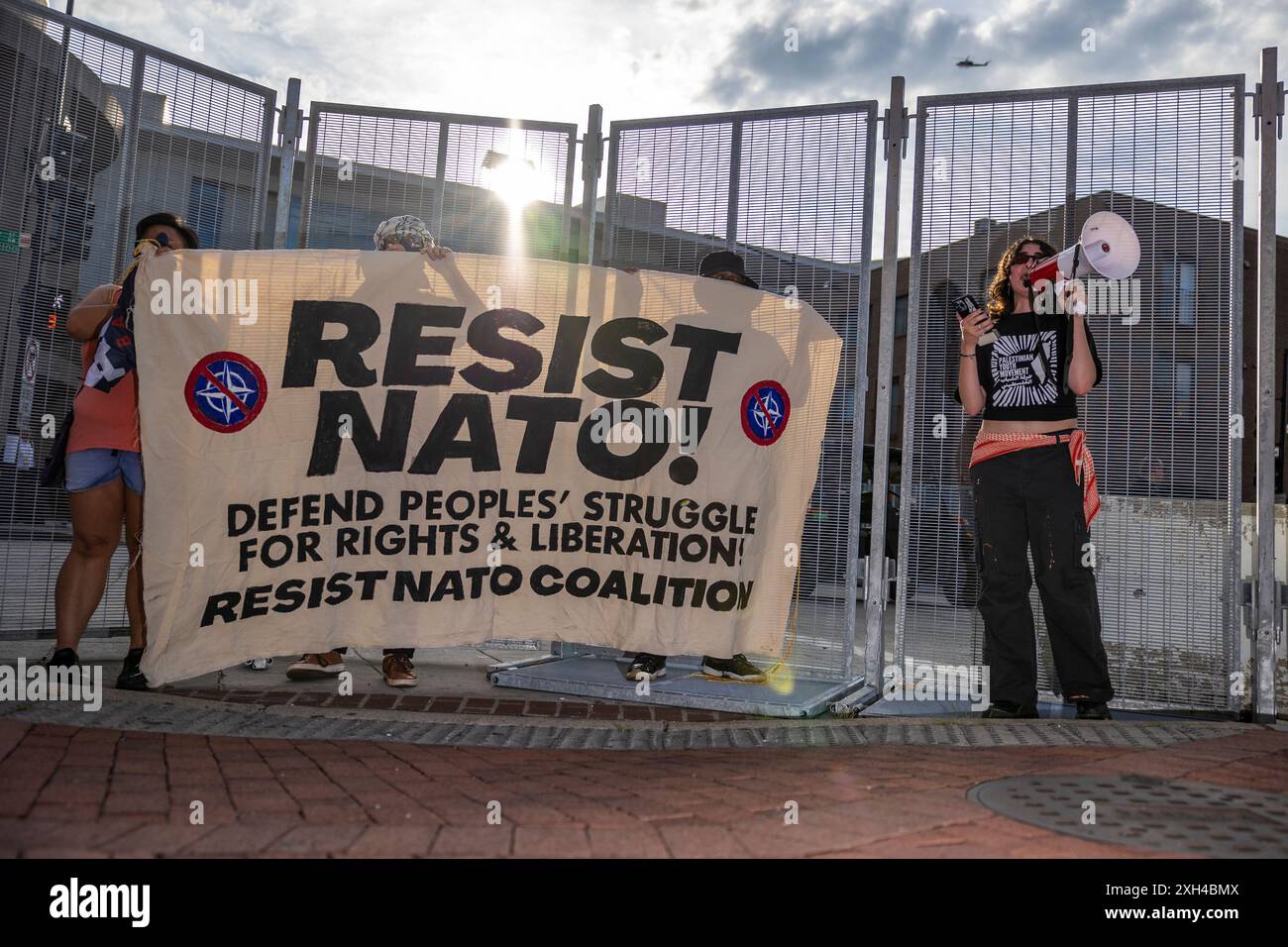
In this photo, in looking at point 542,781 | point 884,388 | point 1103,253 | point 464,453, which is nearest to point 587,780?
point 542,781

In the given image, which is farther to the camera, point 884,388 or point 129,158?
point 129,158

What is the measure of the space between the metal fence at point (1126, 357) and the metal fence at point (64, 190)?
163 inches

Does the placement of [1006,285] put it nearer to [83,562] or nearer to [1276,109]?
[1276,109]

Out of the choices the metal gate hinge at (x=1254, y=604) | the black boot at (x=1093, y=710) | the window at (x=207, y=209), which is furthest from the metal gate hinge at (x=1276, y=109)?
the window at (x=207, y=209)

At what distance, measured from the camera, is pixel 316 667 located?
492 cm

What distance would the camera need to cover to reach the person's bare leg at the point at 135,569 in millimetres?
4504

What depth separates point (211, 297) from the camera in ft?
14.4

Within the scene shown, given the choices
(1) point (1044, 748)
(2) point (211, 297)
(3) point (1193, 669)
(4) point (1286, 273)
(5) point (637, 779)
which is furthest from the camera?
(4) point (1286, 273)

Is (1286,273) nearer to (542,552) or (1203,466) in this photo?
(1203,466)

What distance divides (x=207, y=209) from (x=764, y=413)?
12.0 ft

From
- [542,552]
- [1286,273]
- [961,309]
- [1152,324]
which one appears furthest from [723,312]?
[1286,273]

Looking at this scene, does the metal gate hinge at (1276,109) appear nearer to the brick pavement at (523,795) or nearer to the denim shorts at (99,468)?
the brick pavement at (523,795)
